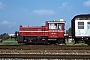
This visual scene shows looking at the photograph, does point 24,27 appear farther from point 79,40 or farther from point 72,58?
point 72,58

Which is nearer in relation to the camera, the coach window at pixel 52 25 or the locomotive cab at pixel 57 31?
the locomotive cab at pixel 57 31

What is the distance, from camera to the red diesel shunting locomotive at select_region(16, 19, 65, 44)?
24.1 m

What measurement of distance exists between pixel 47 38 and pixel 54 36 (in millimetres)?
800

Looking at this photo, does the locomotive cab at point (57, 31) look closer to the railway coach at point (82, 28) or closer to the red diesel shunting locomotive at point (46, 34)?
the red diesel shunting locomotive at point (46, 34)

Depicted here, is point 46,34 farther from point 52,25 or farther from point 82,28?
point 82,28

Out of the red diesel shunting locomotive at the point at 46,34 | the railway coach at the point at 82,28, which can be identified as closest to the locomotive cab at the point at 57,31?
the red diesel shunting locomotive at the point at 46,34

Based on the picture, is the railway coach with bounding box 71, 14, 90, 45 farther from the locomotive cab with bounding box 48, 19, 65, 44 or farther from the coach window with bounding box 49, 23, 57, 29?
the coach window with bounding box 49, 23, 57, 29

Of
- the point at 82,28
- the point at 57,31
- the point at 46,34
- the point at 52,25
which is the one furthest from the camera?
the point at 52,25

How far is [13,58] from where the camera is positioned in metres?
10.8

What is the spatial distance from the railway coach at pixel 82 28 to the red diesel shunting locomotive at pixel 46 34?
Result: 161cm

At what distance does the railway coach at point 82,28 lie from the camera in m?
22.8

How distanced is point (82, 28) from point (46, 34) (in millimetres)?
4019

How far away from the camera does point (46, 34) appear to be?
24422 millimetres

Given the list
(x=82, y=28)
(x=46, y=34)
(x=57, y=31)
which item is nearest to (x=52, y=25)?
(x=57, y=31)
